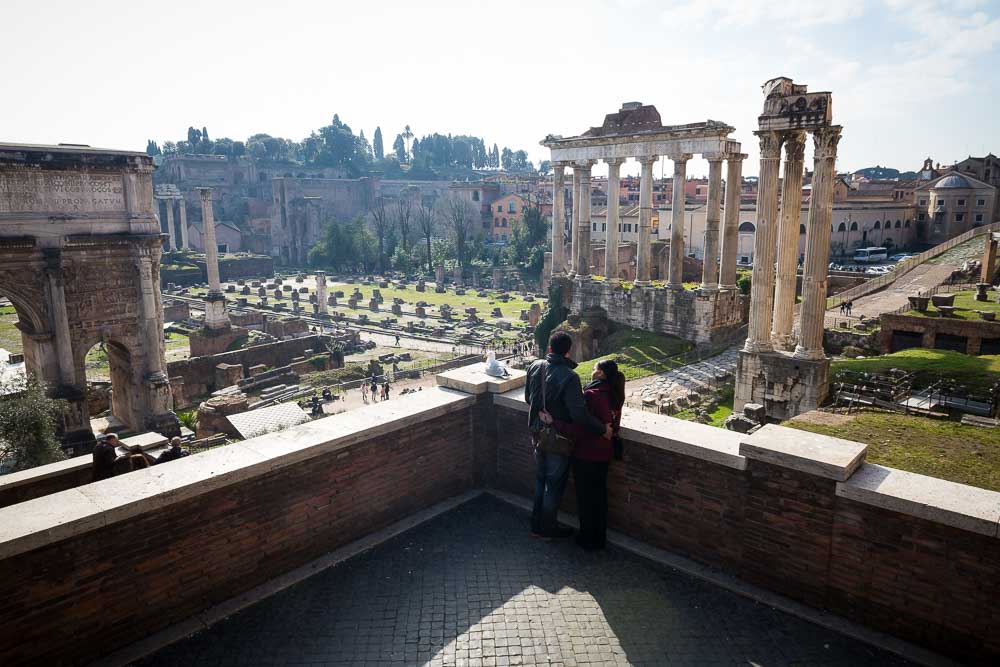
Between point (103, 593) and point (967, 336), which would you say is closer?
point (103, 593)

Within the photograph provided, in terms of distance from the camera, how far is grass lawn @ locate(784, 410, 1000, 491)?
700cm

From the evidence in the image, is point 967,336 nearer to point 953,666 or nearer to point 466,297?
point 953,666

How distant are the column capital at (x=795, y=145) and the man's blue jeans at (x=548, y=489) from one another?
12.1 m

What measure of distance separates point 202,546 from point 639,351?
19.5 metres

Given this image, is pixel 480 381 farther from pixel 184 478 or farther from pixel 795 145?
pixel 795 145

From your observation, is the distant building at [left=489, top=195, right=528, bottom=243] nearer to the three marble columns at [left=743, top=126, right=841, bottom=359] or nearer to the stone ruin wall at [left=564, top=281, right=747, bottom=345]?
the stone ruin wall at [left=564, top=281, right=747, bottom=345]

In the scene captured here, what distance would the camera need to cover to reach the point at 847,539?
4.15 metres

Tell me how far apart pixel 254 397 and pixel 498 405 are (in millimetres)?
19988

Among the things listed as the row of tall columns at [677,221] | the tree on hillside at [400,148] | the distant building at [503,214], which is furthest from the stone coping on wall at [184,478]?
the tree on hillside at [400,148]

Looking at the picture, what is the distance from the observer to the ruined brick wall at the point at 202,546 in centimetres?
366

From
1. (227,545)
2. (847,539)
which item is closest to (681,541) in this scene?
(847,539)

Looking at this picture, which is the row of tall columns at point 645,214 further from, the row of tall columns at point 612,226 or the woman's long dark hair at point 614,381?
the woman's long dark hair at point 614,381

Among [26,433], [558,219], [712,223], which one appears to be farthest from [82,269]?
[712,223]

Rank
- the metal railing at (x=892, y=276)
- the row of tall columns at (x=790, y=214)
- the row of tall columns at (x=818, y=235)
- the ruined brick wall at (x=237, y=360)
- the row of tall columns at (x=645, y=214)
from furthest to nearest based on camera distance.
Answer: the metal railing at (x=892, y=276) < the ruined brick wall at (x=237, y=360) < the row of tall columns at (x=645, y=214) < the row of tall columns at (x=790, y=214) < the row of tall columns at (x=818, y=235)
